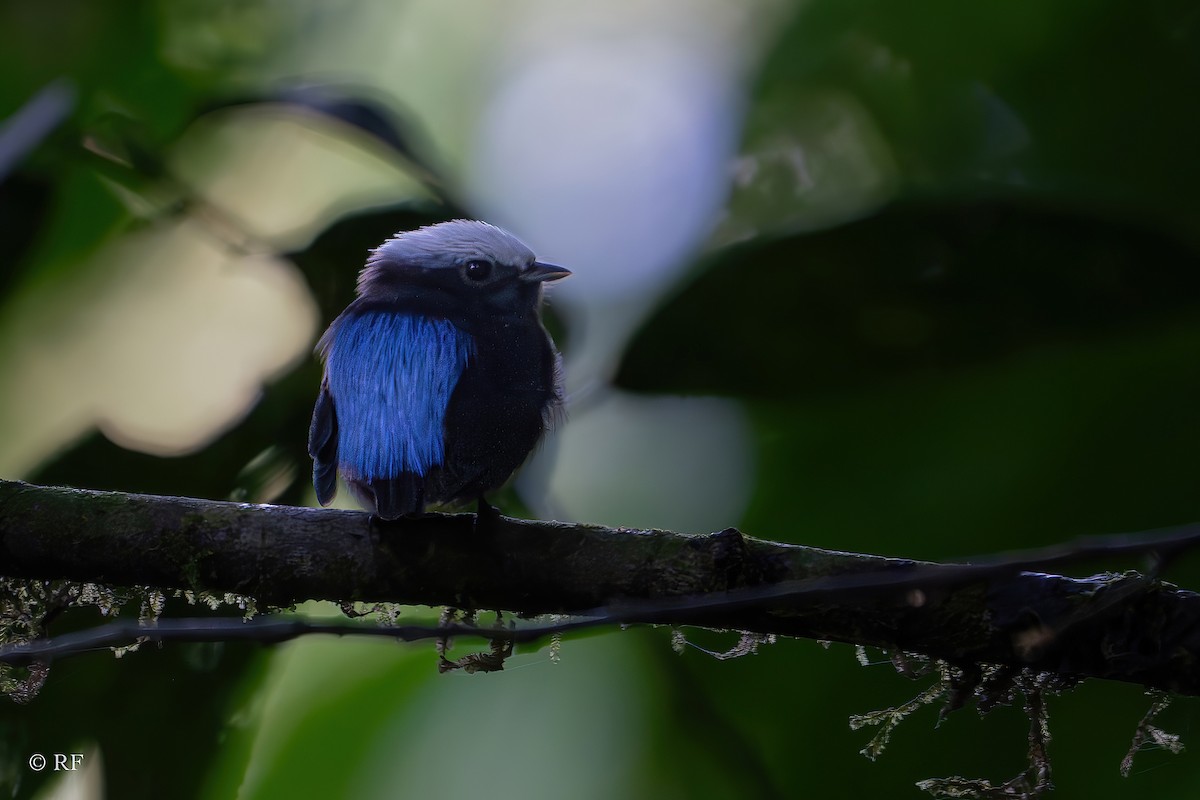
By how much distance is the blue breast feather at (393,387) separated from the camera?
42.9 inches

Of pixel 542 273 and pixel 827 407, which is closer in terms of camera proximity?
pixel 542 273

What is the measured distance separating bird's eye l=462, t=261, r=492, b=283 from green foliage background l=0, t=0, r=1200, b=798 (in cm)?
48

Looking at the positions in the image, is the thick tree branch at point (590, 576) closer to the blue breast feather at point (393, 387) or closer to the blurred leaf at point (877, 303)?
the blue breast feather at point (393, 387)

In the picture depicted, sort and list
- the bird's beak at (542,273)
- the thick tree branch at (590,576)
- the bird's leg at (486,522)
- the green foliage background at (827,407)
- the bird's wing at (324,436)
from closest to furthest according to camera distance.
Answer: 1. the thick tree branch at (590,576)
2. the bird's leg at (486,522)
3. the bird's wing at (324,436)
4. the bird's beak at (542,273)
5. the green foliage background at (827,407)

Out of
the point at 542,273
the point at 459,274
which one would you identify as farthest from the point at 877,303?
the point at 459,274

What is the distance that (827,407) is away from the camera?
77.6 inches

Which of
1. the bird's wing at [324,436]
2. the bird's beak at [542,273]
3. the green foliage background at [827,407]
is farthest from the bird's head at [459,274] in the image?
the green foliage background at [827,407]

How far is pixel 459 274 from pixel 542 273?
121 millimetres

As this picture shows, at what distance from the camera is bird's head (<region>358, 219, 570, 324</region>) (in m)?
1.23

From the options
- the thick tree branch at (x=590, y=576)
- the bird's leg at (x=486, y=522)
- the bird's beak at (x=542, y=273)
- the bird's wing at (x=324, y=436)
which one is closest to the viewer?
the thick tree branch at (x=590, y=576)

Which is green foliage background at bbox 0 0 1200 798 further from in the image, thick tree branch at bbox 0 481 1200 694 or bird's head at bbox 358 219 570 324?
thick tree branch at bbox 0 481 1200 694

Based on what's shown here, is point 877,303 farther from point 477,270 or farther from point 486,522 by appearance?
point 486,522

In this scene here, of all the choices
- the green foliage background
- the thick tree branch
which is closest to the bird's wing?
the thick tree branch

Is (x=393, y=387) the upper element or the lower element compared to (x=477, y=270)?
lower
